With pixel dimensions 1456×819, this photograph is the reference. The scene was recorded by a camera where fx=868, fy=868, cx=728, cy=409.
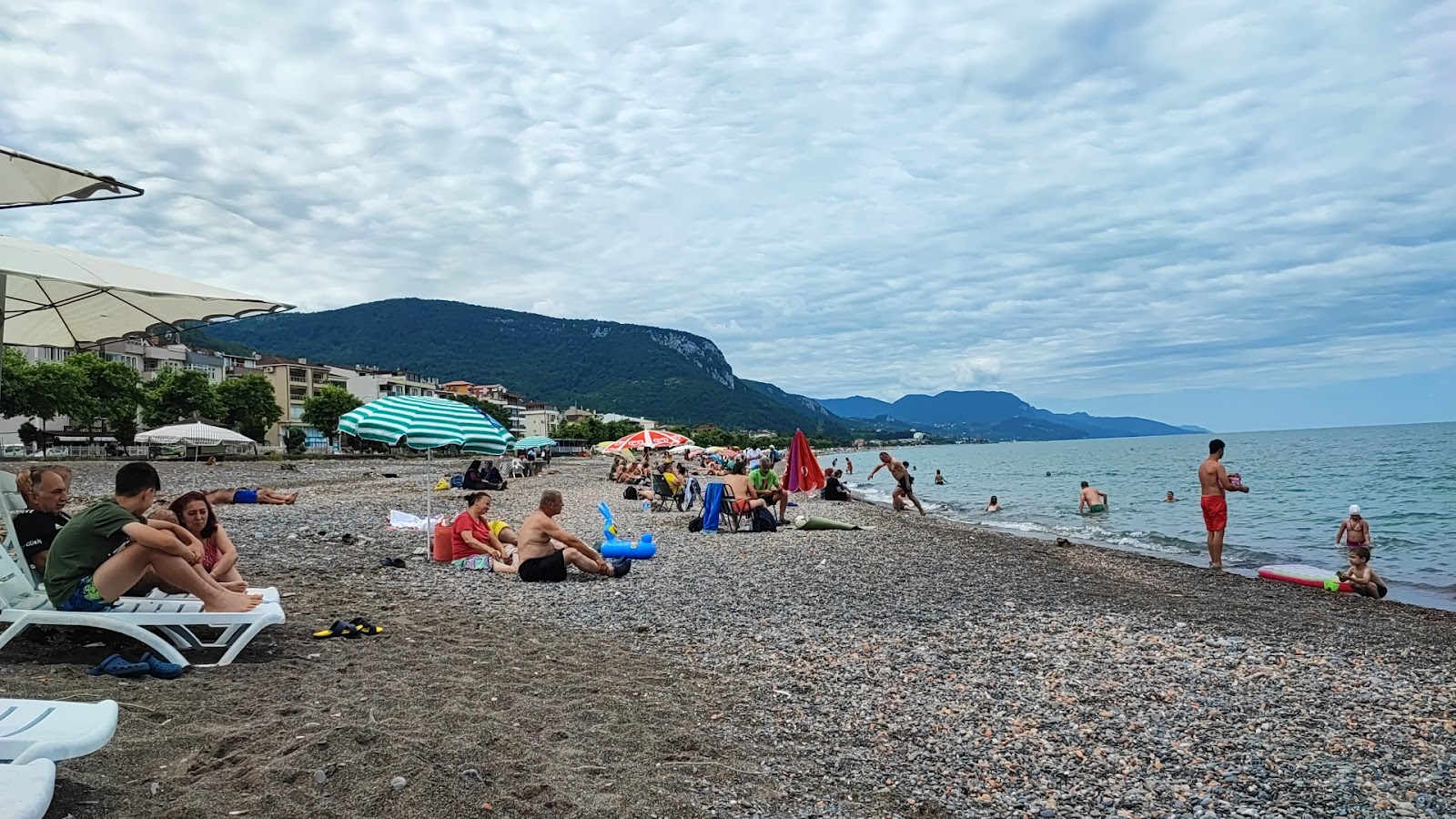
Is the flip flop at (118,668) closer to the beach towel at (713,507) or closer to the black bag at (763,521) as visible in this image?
the beach towel at (713,507)

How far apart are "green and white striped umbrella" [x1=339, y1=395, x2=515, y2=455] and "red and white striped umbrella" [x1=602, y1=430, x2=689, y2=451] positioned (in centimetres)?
1649

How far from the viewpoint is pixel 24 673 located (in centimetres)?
472

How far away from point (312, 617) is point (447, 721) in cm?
311

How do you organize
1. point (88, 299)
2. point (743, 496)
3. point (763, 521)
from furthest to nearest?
point (743, 496) → point (763, 521) → point (88, 299)

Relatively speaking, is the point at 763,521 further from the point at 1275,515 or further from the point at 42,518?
the point at 1275,515

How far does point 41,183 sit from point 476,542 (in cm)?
651

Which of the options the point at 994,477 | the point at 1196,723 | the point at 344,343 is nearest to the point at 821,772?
the point at 1196,723

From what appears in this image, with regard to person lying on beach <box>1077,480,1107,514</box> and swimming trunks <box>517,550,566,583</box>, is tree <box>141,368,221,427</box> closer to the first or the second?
person lying on beach <box>1077,480,1107,514</box>

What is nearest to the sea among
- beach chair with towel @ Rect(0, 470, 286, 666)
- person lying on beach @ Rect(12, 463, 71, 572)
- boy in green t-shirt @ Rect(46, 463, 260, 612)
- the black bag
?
the black bag

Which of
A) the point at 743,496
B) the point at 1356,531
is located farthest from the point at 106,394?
the point at 1356,531

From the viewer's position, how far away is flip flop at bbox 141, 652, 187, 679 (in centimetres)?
479

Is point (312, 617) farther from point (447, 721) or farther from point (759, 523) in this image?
point (759, 523)

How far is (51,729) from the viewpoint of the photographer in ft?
10.1

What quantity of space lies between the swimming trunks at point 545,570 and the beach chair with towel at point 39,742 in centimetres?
604
